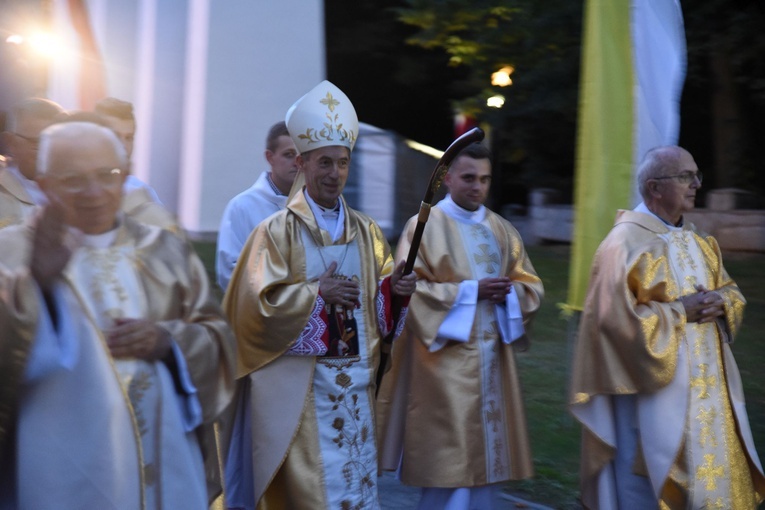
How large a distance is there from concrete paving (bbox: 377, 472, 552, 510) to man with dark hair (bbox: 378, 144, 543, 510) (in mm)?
471

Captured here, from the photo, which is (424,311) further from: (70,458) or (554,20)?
(554,20)

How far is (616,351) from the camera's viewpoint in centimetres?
529

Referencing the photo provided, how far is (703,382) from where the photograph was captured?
532cm

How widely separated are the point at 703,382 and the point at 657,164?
3.61ft

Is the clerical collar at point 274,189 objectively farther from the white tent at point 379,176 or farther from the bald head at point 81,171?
the white tent at point 379,176

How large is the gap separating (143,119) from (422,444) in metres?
10.5

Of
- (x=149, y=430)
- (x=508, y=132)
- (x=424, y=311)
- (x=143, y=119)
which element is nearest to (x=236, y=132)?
(x=143, y=119)

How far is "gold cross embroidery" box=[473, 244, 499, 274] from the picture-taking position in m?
5.79

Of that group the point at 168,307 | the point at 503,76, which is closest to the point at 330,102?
the point at 168,307

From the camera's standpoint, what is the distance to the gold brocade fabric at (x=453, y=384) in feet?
18.4

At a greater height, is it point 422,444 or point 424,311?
point 424,311

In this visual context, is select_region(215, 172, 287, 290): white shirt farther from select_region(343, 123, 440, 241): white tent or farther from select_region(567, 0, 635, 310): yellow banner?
select_region(343, 123, 440, 241): white tent

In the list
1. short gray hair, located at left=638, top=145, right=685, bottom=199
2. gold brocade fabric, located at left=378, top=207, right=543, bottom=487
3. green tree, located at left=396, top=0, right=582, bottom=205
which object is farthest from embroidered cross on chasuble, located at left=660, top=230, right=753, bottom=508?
green tree, located at left=396, top=0, right=582, bottom=205

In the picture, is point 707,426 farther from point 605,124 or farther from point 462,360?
point 605,124
